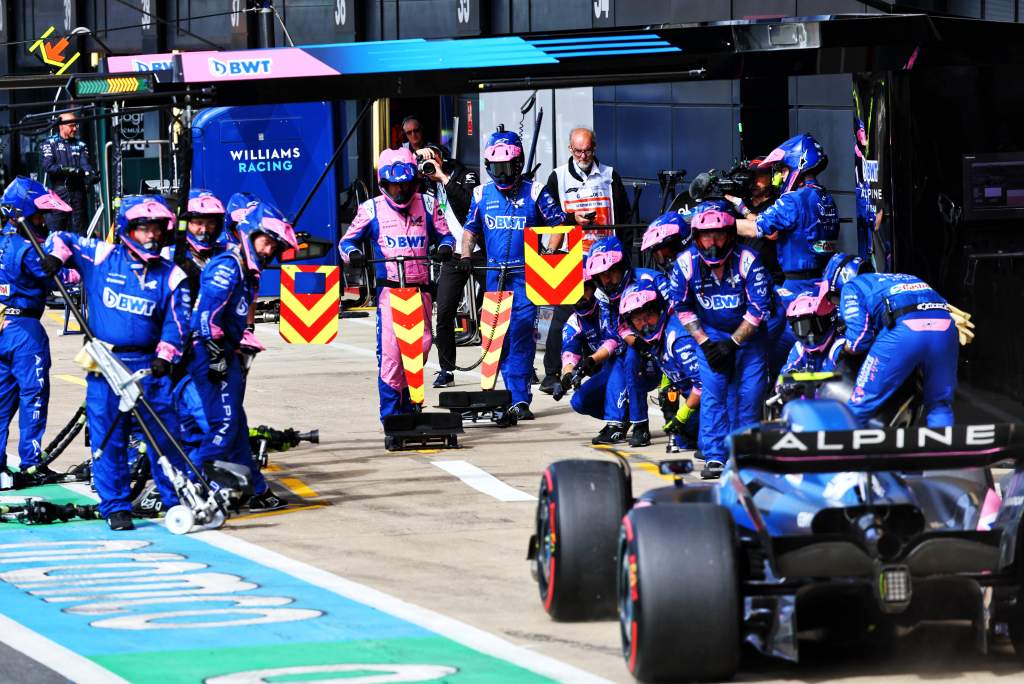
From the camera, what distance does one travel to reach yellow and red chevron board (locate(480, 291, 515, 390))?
1739 cm

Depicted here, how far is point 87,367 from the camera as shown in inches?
498

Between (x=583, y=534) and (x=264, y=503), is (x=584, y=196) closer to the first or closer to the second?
(x=264, y=503)

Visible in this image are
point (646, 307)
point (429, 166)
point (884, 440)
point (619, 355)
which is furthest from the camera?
point (429, 166)

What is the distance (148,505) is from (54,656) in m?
4.02

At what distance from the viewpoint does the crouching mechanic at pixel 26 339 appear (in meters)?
14.4

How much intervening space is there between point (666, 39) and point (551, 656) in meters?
7.15

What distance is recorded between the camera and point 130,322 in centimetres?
1269

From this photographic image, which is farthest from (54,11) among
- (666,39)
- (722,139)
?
(666,39)

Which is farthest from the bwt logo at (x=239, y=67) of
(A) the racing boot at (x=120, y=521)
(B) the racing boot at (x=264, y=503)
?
(A) the racing boot at (x=120, y=521)

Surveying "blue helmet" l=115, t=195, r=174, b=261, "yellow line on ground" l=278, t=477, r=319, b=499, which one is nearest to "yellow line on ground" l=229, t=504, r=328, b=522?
"yellow line on ground" l=278, t=477, r=319, b=499

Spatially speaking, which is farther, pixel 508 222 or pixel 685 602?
pixel 508 222

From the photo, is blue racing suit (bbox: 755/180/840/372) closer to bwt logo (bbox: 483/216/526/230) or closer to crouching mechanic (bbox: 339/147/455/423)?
bwt logo (bbox: 483/216/526/230)

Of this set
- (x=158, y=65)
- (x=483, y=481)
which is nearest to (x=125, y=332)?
(x=483, y=481)

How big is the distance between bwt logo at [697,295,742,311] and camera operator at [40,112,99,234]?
14.0m
